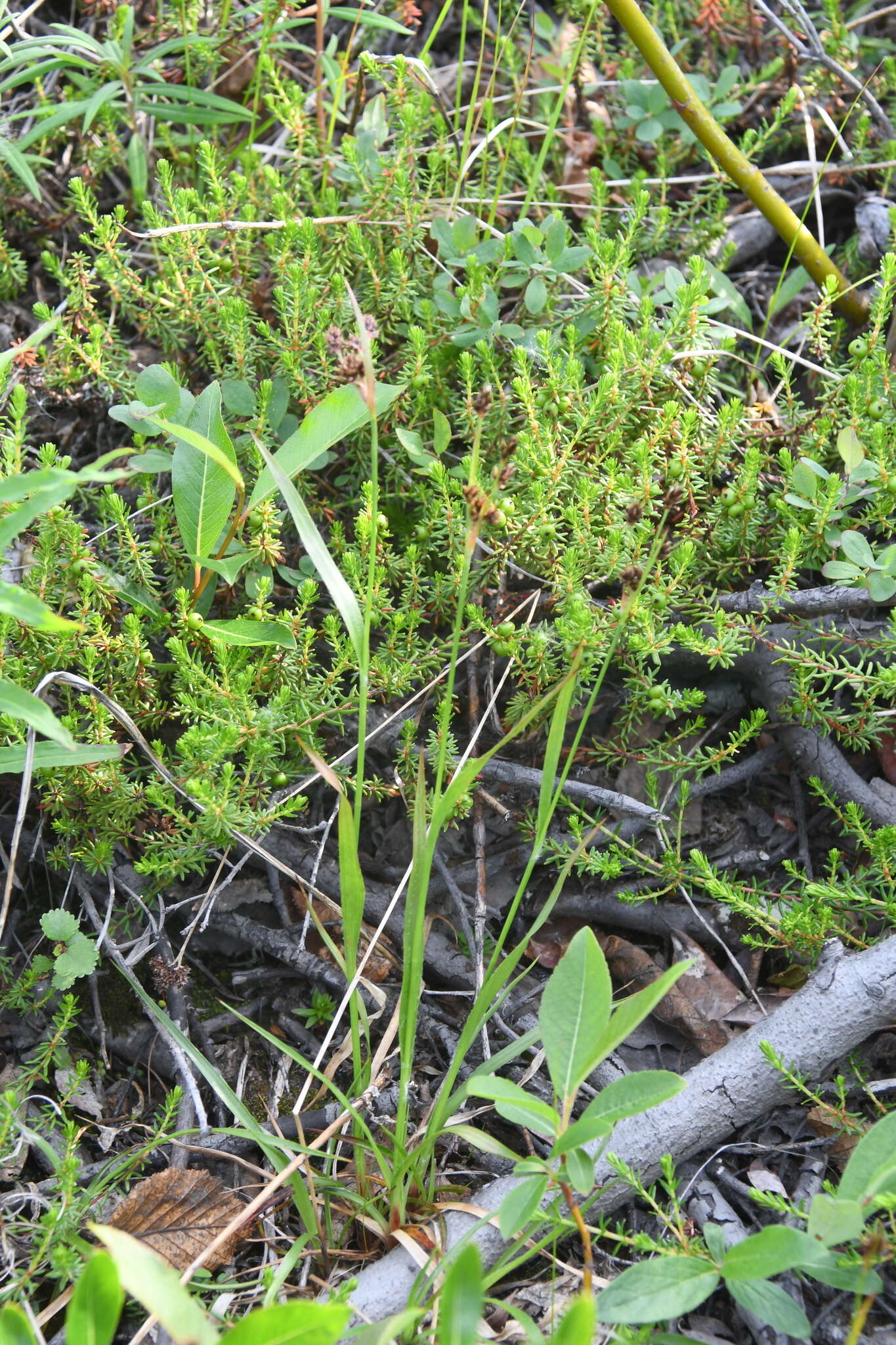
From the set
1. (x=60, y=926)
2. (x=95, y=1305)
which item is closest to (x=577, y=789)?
(x=60, y=926)

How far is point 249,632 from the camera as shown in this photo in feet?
7.06

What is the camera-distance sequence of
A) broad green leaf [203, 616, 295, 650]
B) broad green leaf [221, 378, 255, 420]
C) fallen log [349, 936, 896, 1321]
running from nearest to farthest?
fallen log [349, 936, 896, 1321], broad green leaf [203, 616, 295, 650], broad green leaf [221, 378, 255, 420]

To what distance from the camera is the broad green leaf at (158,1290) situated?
52.7 inches

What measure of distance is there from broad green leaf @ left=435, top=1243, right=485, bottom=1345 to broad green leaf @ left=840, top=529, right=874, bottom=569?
5.08 feet

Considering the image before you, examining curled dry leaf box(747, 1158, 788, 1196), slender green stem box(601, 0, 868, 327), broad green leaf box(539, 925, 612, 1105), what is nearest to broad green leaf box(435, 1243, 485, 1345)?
broad green leaf box(539, 925, 612, 1105)

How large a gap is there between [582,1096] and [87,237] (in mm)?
2393

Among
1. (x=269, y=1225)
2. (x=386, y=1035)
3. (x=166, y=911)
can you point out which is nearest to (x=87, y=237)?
→ (x=166, y=911)

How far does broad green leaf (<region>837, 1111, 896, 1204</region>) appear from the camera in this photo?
1642 mm

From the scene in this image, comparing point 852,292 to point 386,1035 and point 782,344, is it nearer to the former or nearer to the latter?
point 782,344

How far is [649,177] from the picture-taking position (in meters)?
3.31

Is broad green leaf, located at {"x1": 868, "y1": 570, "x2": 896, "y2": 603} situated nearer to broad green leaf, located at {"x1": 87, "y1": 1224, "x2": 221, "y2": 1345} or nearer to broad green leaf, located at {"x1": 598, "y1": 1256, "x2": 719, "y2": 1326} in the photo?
broad green leaf, located at {"x1": 598, "y1": 1256, "x2": 719, "y2": 1326}

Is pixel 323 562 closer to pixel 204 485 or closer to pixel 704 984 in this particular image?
pixel 204 485

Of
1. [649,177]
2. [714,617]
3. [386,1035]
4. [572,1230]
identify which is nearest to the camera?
[572,1230]

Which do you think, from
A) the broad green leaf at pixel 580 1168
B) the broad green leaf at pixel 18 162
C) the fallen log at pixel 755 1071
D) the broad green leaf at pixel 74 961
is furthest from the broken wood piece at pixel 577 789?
the broad green leaf at pixel 18 162
